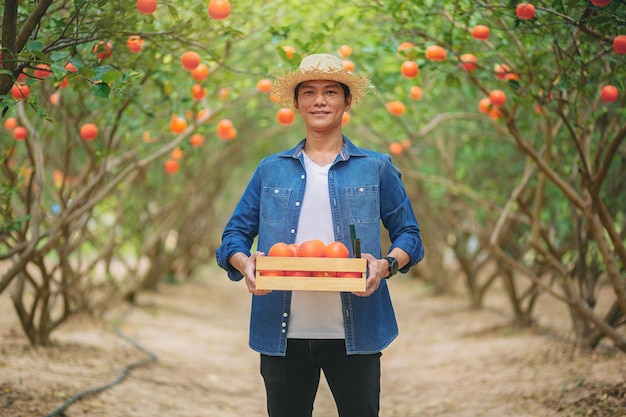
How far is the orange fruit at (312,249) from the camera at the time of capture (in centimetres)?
278

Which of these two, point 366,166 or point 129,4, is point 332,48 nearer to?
point 129,4

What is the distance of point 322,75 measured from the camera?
10.0 feet

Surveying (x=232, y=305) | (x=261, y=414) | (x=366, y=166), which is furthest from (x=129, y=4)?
(x=232, y=305)

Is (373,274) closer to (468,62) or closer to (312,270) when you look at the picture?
(312,270)

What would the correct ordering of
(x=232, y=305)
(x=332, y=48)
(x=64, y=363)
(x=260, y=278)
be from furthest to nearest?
(x=232, y=305), (x=332, y=48), (x=64, y=363), (x=260, y=278)

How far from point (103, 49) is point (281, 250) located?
233 cm

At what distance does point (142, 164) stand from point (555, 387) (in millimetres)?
4447

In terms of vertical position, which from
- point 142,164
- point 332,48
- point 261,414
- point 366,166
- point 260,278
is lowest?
point 261,414

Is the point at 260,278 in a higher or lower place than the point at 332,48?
lower

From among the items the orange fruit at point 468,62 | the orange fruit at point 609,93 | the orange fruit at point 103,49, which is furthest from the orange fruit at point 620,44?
the orange fruit at point 103,49

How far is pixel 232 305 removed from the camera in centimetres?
1653

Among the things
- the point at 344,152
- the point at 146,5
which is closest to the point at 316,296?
the point at 344,152

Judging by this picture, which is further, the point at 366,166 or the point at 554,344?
the point at 554,344

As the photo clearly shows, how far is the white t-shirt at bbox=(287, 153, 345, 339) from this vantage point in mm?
2955
